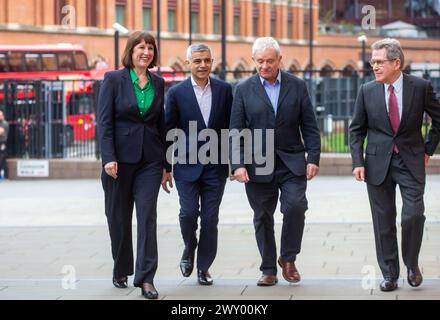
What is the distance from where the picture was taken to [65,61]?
4853 centimetres

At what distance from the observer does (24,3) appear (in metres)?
54.1

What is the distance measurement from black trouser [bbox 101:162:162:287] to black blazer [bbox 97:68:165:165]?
0.09 m

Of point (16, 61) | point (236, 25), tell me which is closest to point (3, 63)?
point (16, 61)

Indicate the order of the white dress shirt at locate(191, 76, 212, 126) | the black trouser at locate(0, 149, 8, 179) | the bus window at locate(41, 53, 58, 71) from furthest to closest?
the bus window at locate(41, 53, 58, 71) < the black trouser at locate(0, 149, 8, 179) < the white dress shirt at locate(191, 76, 212, 126)

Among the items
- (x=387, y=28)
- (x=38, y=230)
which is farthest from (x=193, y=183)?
(x=387, y=28)

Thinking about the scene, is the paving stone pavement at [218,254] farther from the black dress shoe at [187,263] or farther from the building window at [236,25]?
the building window at [236,25]

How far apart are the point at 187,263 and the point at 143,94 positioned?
4.44 ft

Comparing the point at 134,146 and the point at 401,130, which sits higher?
the point at 401,130

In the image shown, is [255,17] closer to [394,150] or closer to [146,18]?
[146,18]

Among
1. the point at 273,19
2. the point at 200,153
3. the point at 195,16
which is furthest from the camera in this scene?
the point at 273,19

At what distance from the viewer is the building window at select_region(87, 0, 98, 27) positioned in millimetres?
56850

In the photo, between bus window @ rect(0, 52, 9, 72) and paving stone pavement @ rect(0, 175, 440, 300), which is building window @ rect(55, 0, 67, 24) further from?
paving stone pavement @ rect(0, 175, 440, 300)

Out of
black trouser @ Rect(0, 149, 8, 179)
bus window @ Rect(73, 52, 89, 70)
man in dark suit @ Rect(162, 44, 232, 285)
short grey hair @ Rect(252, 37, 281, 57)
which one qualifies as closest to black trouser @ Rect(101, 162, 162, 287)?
man in dark suit @ Rect(162, 44, 232, 285)

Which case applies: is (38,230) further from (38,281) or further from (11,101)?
(11,101)
